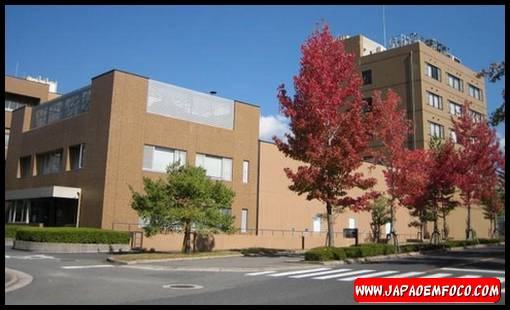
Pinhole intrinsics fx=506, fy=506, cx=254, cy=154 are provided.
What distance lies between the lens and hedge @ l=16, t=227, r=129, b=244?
26875 millimetres

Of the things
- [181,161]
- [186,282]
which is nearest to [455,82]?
[181,161]

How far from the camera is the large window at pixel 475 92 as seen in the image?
68.4 m

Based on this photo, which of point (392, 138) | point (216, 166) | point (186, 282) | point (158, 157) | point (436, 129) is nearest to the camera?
point (186, 282)

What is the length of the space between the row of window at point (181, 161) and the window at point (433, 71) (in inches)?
1276

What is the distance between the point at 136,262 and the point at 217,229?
5.52 meters

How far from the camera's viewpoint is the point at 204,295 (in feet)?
39.0

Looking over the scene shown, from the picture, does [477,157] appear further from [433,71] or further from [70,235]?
[70,235]

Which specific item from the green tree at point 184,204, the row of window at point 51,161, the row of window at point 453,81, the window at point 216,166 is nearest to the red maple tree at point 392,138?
the green tree at point 184,204

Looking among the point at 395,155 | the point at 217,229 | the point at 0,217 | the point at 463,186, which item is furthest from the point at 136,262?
the point at 463,186

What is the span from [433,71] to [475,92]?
40.0ft

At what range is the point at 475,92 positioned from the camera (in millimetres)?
69688

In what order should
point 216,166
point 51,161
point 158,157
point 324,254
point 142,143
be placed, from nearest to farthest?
point 324,254 → point 142,143 → point 158,157 → point 216,166 → point 51,161

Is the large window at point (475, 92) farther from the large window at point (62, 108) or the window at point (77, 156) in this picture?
the window at point (77, 156)
